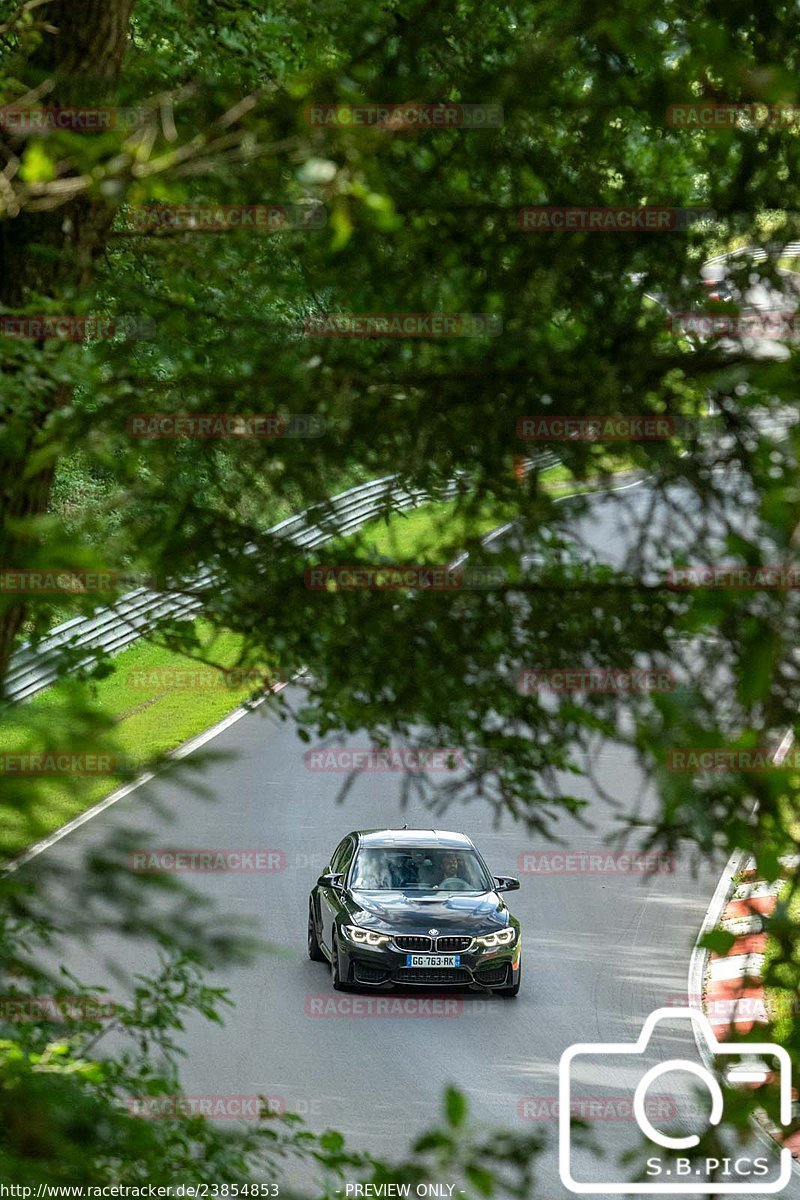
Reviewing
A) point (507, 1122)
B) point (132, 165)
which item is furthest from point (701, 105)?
point (507, 1122)

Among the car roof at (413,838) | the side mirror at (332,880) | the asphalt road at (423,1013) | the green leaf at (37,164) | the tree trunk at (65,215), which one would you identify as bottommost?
the asphalt road at (423,1013)

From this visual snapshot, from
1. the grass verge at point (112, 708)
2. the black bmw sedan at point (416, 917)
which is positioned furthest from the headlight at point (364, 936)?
the grass verge at point (112, 708)

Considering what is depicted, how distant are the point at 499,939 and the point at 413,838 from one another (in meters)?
1.63

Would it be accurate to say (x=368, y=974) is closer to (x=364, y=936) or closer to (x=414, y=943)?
(x=364, y=936)

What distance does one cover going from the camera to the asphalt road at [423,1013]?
11945mm

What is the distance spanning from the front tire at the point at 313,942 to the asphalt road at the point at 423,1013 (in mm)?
144

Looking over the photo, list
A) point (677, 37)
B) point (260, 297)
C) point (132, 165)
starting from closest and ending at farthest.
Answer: point (132, 165)
point (677, 37)
point (260, 297)

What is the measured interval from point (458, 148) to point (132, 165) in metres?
1.36

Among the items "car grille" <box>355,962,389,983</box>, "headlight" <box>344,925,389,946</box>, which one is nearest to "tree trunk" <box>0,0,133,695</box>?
"headlight" <box>344,925,389,946</box>

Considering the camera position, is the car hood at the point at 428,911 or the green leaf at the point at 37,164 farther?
the car hood at the point at 428,911

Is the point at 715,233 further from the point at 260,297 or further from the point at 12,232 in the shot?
the point at 12,232

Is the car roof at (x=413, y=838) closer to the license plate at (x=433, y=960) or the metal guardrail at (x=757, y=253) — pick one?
the license plate at (x=433, y=960)

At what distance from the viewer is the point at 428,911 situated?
14.5 metres

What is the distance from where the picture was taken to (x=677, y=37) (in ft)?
12.5
